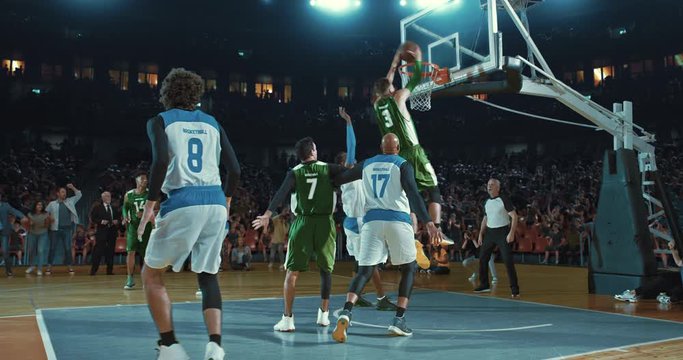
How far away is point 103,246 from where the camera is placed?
1603 centimetres

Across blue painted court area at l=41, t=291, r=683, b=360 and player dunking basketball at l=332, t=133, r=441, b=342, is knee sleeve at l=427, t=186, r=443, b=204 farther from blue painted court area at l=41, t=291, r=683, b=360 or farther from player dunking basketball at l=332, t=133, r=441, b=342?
blue painted court area at l=41, t=291, r=683, b=360


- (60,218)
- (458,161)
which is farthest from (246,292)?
(458,161)

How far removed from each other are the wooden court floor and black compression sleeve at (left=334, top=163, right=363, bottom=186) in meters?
3.00

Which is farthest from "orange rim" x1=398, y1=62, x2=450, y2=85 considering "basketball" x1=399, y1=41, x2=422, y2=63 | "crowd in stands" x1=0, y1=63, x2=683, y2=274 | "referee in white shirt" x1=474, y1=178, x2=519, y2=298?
"crowd in stands" x1=0, y1=63, x2=683, y2=274

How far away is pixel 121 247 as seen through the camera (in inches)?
769

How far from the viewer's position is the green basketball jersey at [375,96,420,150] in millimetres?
7520

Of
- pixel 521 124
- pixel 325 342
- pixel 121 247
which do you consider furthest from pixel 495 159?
pixel 325 342

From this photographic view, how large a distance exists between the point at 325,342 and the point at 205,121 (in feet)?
8.85

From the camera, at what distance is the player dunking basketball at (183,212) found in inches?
170

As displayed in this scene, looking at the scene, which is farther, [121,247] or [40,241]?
[121,247]

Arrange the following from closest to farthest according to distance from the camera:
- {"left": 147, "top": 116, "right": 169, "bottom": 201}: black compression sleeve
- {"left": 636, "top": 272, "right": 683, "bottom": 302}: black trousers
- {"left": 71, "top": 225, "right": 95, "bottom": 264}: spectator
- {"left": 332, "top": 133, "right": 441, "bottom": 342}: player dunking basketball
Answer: {"left": 147, "top": 116, "right": 169, "bottom": 201}: black compression sleeve, {"left": 332, "top": 133, "right": 441, "bottom": 342}: player dunking basketball, {"left": 636, "top": 272, "right": 683, "bottom": 302}: black trousers, {"left": 71, "top": 225, "right": 95, "bottom": 264}: spectator

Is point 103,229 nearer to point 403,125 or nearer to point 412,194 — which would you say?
point 403,125

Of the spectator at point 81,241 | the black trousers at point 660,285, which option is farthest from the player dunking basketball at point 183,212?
the spectator at point 81,241

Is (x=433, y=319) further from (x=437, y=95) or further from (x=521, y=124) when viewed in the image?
(x=521, y=124)
